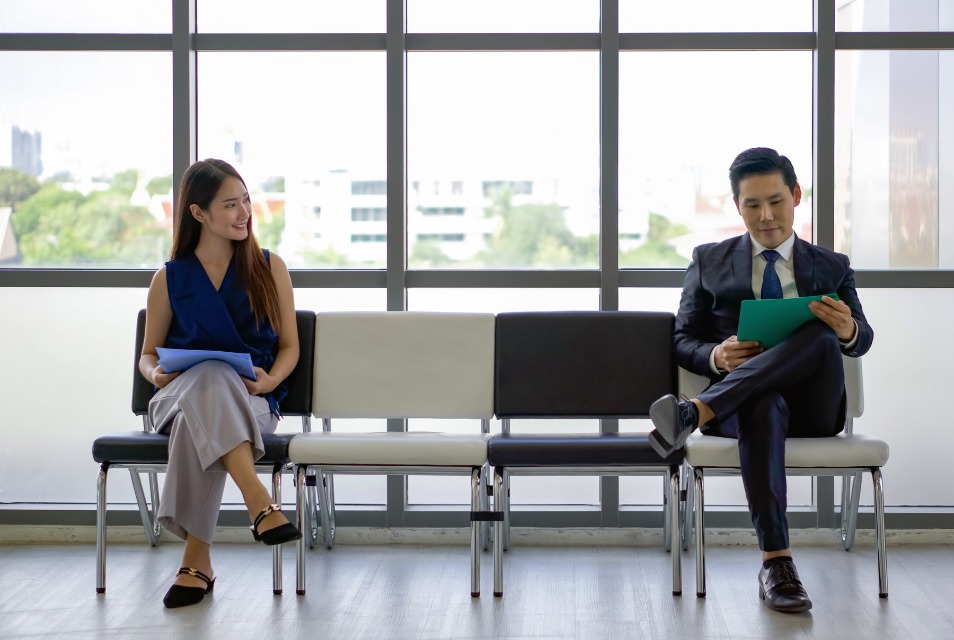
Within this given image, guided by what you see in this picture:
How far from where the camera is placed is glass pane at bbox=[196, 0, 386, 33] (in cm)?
393

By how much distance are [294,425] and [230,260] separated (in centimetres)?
85

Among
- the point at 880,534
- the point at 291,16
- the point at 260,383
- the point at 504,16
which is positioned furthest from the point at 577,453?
the point at 291,16

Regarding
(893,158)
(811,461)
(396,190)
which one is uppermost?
(893,158)

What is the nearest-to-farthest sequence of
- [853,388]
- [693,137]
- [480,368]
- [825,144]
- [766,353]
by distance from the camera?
[766,353] → [853,388] → [480,368] → [825,144] → [693,137]

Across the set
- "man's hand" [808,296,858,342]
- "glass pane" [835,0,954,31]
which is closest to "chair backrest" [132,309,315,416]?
"man's hand" [808,296,858,342]

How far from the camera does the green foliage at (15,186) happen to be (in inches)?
158

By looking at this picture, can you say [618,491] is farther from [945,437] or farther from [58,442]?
[58,442]

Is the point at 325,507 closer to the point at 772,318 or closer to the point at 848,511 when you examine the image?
the point at 772,318

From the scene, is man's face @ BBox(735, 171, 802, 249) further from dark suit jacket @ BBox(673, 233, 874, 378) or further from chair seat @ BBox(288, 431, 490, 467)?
chair seat @ BBox(288, 431, 490, 467)

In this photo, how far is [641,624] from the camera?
2.78 m

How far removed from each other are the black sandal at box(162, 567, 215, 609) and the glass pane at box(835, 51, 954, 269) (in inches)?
101

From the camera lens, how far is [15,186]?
13.1 feet

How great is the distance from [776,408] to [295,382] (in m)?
1.63

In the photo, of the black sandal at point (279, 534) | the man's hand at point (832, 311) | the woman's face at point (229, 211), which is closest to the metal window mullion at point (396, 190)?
the woman's face at point (229, 211)
